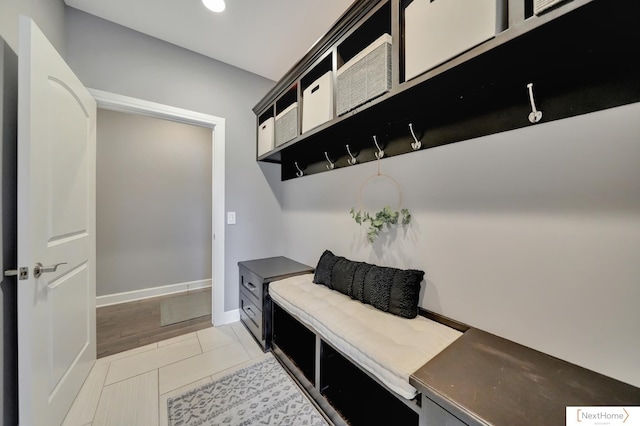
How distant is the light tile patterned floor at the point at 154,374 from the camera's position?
4.42 ft

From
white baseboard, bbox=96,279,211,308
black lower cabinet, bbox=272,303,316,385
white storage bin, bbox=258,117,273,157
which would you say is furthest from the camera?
white baseboard, bbox=96,279,211,308

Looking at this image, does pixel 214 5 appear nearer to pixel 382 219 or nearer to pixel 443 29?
pixel 443 29

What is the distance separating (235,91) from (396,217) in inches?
84.4

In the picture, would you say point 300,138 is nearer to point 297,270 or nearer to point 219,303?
point 297,270

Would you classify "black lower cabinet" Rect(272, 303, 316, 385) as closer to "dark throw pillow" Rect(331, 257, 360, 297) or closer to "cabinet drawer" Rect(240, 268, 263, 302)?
"cabinet drawer" Rect(240, 268, 263, 302)

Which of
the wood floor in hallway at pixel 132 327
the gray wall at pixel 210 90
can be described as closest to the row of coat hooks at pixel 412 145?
the gray wall at pixel 210 90

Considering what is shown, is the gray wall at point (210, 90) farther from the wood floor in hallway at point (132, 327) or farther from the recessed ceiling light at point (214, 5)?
the recessed ceiling light at point (214, 5)

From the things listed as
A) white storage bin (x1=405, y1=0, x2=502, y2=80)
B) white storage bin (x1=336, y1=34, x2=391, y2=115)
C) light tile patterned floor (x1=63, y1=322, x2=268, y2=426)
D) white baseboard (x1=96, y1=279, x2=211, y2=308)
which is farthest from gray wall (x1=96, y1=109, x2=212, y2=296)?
white storage bin (x1=405, y1=0, x2=502, y2=80)

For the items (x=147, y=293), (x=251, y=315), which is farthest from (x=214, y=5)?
(x=147, y=293)

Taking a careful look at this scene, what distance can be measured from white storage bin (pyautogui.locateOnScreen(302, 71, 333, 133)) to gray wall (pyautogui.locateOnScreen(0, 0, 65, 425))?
1.51 meters

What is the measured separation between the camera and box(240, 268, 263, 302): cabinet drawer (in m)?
1.99

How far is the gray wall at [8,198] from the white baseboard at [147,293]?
195cm

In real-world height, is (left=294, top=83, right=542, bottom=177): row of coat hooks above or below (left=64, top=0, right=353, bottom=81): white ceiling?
below
